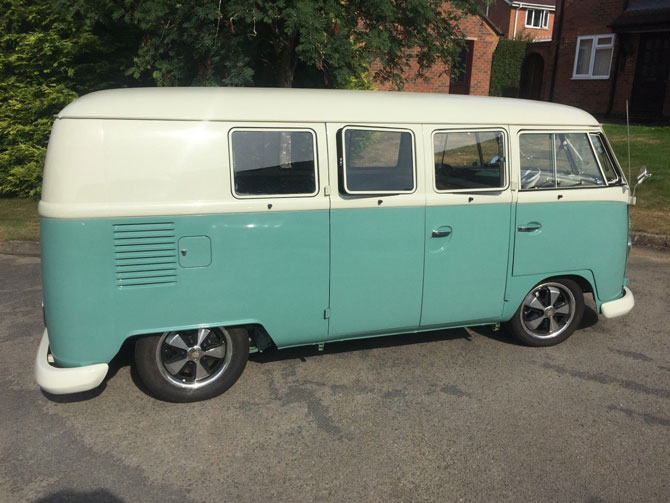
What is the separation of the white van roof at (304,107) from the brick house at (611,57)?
17035 millimetres

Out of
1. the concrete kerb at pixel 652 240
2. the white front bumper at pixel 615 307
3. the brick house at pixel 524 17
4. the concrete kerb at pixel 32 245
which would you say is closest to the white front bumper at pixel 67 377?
the white front bumper at pixel 615 307

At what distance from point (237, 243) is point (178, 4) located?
499 cm

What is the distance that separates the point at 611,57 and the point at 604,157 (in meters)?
18.5

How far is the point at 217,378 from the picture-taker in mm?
4254

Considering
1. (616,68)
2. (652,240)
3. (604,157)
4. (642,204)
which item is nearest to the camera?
(604,157)

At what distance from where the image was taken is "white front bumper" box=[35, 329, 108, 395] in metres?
3.76

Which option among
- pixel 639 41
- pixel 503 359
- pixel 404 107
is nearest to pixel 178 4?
pixel 404 107

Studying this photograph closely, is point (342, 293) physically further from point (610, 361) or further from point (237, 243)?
point (610, 361)

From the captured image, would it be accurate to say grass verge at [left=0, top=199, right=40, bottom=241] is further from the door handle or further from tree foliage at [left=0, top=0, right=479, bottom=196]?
the door handle

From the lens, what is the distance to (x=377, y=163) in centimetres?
465

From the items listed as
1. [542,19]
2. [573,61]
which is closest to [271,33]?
[573,61]

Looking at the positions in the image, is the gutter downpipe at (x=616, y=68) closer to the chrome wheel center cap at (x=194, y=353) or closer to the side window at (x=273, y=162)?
the side window at (x=273, y=162)

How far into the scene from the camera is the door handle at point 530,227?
15.7 feet

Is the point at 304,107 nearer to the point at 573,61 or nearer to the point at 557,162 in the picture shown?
the point at 557,162
